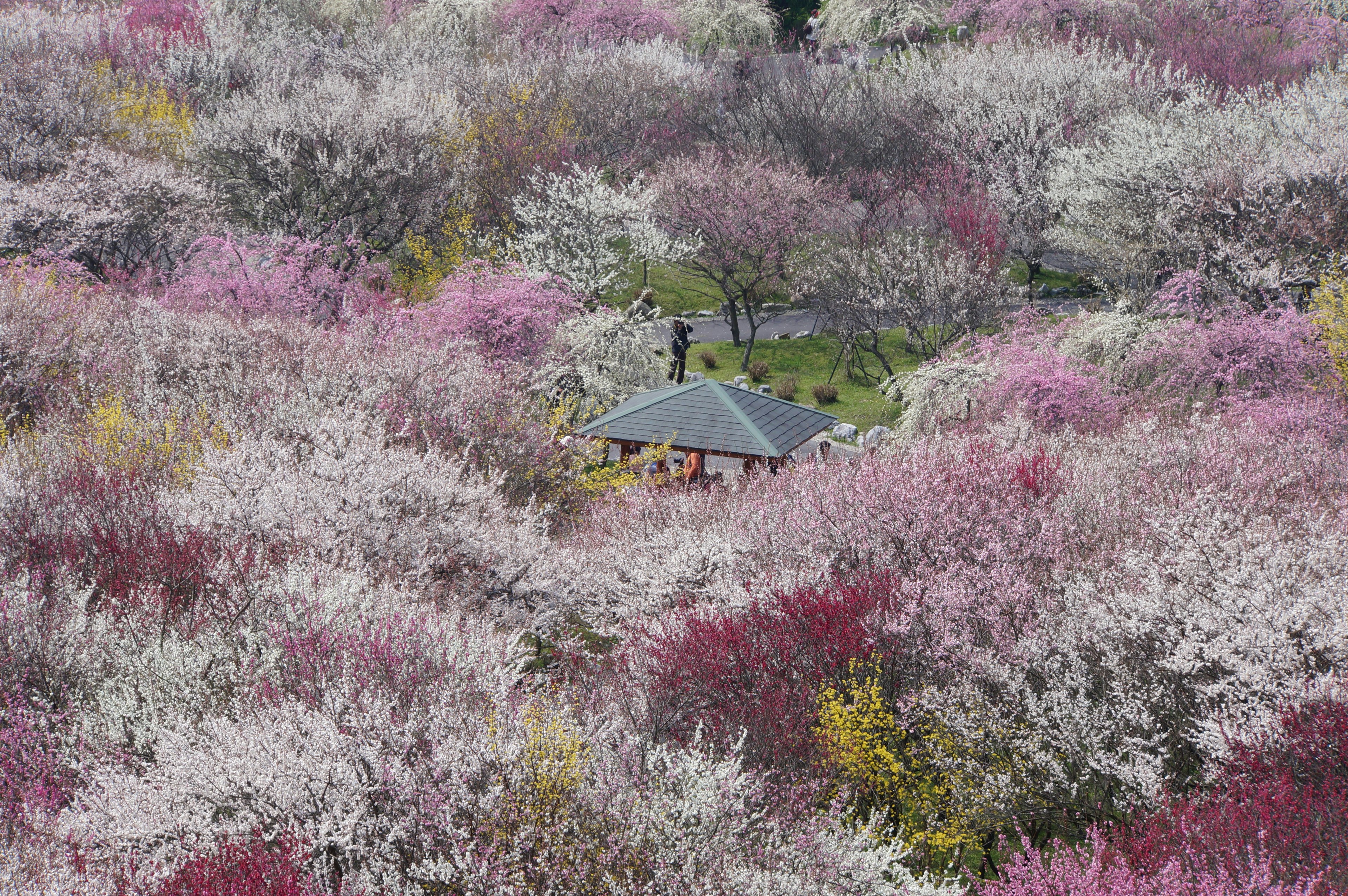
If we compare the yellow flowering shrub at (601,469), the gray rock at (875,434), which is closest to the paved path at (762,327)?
the gray rock at (875,434)

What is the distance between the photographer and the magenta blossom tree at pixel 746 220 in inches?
1314

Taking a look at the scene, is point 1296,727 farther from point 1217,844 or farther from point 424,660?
point 424,660

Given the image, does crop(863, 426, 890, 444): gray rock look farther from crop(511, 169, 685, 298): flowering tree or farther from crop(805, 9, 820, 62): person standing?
crop(805, 9, 820, 62): person standing

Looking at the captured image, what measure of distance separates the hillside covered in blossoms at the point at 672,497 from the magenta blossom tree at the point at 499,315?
14 cm

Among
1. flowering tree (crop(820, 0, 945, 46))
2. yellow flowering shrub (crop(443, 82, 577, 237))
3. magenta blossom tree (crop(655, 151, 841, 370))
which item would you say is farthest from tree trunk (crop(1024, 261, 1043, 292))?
flowering tree (crop(820, 0, 945, 46))

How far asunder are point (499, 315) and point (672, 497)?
10739 mm

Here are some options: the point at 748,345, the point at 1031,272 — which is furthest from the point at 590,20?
the point at 1031,272

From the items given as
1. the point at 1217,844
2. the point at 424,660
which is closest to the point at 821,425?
the point at 424,660

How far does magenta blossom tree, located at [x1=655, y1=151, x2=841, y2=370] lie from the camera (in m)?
33.4

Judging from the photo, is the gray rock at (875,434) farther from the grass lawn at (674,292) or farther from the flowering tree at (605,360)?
the grass lawn at (674,292)

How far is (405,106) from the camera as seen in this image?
33.5m

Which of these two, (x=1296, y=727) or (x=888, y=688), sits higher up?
(x=1296, y=727)

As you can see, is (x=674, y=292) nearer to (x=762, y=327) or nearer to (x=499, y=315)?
(x=762, y=327)

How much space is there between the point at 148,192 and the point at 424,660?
2652 cm
